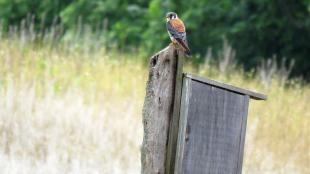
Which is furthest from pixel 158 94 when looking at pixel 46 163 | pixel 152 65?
pixel 46 163

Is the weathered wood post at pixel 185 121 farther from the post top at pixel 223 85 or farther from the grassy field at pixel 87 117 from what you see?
the grassy field at pixel 87 117

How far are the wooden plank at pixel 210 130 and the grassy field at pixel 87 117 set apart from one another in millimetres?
2508

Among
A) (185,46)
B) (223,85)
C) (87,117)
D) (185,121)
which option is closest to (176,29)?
(185,46)

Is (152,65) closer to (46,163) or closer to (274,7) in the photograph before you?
(46,163)

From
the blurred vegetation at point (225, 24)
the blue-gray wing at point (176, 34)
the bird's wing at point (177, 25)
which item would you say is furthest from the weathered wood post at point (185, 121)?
the blurred vegetation at point (225, 24)

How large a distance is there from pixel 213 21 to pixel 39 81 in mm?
7772

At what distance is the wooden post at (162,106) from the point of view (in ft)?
12.5

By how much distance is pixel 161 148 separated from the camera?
12.6 ft

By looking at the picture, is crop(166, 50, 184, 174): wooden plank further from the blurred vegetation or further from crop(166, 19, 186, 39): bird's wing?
the blurred vegetation

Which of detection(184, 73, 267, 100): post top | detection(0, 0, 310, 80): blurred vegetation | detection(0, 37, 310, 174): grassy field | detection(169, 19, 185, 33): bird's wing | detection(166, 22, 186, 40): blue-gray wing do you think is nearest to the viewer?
detection(184, 73, 267, 100): post top

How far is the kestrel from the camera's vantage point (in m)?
4.24

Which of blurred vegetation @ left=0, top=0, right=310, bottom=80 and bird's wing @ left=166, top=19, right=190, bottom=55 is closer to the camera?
bird's wing @ left=166, top=19, right=190, bottom=55

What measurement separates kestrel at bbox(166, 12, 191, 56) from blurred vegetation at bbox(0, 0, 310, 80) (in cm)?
990

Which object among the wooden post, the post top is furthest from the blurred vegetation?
the wooden post
